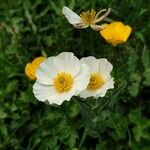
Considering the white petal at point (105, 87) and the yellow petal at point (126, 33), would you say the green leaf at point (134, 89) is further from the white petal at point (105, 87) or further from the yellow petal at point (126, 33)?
the white petal at point (105, 87)

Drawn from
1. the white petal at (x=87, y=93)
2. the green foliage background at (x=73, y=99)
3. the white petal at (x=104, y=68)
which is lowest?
the green foliage background at (x=73, y=99)

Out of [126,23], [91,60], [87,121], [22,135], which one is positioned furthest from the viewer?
[126,23]

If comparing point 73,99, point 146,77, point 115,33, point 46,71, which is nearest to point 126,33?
point 115,33

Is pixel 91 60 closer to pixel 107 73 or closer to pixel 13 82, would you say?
pixel 107 73

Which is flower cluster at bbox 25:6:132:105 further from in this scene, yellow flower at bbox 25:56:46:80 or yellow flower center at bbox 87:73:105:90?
yellow flower at bbox 25:56:46:80

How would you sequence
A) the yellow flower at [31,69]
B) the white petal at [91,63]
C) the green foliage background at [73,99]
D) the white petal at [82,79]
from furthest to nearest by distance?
the yellow flower at [31,69] < the green foliage background at [73,99] < the white petal at [91,63] < the white petal at [82,79]

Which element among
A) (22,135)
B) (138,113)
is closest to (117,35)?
(138,113)

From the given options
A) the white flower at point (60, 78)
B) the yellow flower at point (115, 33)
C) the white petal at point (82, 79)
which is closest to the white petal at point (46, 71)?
the white flower at point (60, 78)

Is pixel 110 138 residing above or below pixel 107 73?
below
